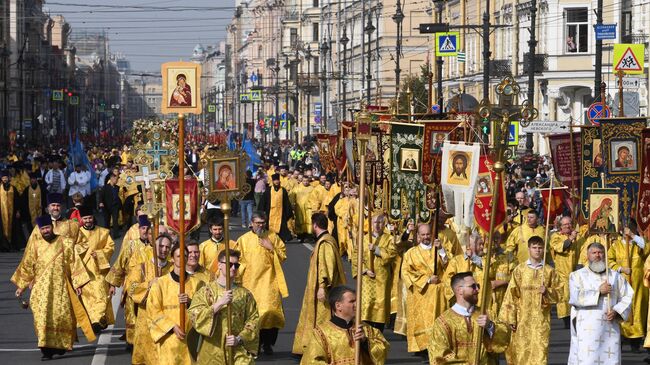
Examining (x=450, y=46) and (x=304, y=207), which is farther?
(x=450, y=46)

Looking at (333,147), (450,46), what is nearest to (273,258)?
(333,147)

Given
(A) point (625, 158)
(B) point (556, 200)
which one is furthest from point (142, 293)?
(B) point (556, 200)

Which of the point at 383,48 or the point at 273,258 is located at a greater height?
the point at 383,48

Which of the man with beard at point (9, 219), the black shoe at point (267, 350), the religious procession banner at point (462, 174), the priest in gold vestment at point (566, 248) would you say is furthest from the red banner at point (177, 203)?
the man with beard at point (9, 219)

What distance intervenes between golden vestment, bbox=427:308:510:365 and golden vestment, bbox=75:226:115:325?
20.7 ft

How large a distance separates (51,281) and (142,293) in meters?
2.15

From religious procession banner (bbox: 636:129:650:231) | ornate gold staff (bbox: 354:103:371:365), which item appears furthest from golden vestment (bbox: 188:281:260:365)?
religious procession banner (bbox: 636:129:650:231)

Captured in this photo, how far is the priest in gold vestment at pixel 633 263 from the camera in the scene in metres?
16.1

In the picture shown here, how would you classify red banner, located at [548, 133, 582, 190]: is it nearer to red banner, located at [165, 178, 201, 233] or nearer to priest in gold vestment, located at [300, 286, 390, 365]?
red banner, located at [165, 178, 201, 233]

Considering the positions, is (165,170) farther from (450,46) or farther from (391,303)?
(450,46)

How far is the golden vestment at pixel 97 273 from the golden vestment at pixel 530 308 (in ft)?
14.2

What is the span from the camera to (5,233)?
29297 millimetres

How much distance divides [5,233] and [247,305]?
19233 mm

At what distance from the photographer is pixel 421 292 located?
15219 mm
